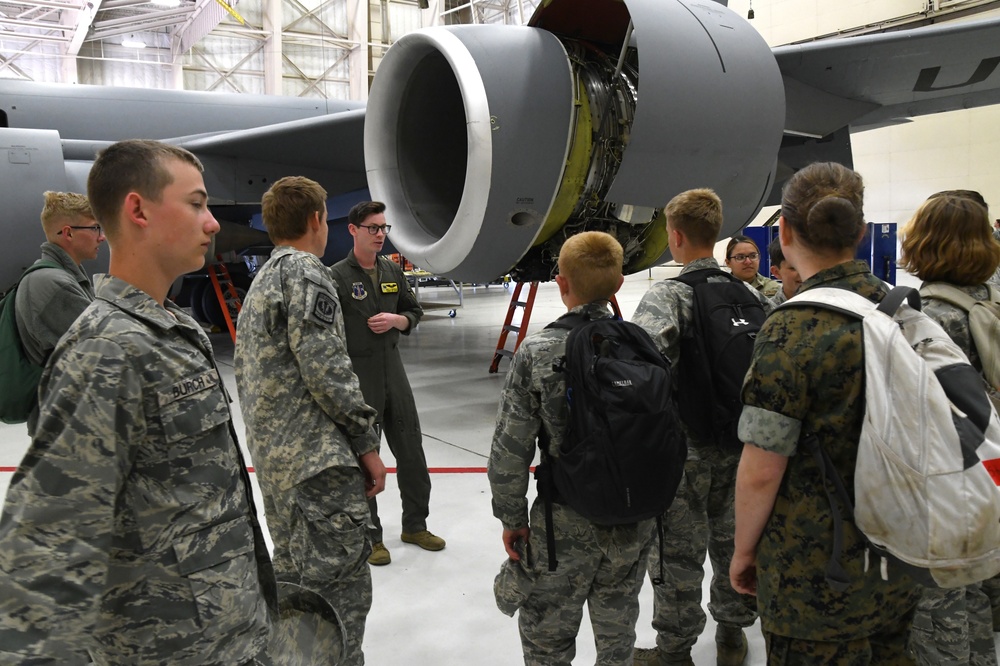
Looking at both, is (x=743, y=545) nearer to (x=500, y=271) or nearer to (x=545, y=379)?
(x=545, y=379)

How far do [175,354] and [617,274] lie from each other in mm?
1028

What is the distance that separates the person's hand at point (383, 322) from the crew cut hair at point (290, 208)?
833 millimetres

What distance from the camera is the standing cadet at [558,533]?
1.68 m

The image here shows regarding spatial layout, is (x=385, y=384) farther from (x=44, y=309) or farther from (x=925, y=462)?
(x=925, y=462)

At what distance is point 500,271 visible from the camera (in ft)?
12.0

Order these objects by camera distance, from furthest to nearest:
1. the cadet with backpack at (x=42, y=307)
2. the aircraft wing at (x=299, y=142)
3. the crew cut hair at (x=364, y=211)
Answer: the aircraft wing at (x=299, y=142) → the crew cut hair at (x=364, y=211) → the cadet with backpack at (x=42, y=307)

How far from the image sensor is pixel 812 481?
4.50ft

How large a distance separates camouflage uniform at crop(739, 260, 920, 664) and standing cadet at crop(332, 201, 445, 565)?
176cm

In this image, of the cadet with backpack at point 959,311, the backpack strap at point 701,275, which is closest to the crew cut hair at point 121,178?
the backpack strap at point 701,275

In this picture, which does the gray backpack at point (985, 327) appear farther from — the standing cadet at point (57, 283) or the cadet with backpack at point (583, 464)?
the standing cadet at point (57, 283)

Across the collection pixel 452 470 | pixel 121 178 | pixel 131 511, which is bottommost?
pixel 452 470

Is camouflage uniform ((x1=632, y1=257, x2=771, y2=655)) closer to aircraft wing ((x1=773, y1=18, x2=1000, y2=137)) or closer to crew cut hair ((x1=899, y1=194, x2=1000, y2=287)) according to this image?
crew cut hair ((x1=899, y1=194, x2=1000, y2=287))

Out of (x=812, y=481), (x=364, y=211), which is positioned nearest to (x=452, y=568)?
(x=364, y=211)

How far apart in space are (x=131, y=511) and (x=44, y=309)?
2.00 metres
